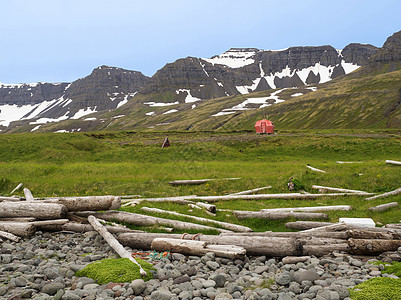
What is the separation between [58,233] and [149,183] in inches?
514

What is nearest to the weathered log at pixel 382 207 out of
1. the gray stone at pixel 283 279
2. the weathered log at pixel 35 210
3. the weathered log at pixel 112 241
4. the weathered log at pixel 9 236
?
the gray stone at pixel 283 279

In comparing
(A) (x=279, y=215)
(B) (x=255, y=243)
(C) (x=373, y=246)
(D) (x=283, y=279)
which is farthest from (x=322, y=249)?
(A) (x=279, y=215)

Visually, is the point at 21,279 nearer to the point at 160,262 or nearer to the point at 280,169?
the point at 160,262

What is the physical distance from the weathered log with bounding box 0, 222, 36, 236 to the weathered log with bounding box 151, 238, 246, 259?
6.14 metres

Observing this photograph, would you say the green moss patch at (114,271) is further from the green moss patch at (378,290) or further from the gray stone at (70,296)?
the green moss patch at (378,290)

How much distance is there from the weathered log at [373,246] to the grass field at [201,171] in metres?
4.70

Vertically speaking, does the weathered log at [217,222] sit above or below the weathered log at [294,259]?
below

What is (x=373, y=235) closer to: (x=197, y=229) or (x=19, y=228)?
(x=197, y=229)

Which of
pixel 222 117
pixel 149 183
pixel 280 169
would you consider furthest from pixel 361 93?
pixel 149 183

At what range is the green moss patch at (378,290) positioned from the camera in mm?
5988

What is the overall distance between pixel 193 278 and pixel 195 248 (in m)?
1.90

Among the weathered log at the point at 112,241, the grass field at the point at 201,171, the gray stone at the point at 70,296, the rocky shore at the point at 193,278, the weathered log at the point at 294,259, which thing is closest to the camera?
the gray stone at the point at 70,296

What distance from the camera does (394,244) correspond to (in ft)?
30.2

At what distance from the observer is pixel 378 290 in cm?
620
